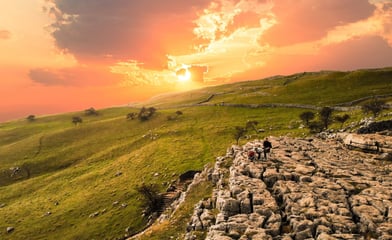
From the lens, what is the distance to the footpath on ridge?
20.5 metres

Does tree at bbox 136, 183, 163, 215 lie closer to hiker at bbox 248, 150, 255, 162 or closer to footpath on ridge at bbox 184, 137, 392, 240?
footpath on ridge at bbox 184, 137, 392, 240

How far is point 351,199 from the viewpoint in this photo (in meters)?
24.5

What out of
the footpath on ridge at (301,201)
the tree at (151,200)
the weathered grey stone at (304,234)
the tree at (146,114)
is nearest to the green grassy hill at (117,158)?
the tree at (151,200)

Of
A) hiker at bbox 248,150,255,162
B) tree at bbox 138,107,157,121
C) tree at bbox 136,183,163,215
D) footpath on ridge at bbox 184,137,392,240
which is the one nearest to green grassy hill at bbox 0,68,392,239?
tree at bbox 136,183,163,215

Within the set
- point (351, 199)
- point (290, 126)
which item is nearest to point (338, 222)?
point (351, 199)

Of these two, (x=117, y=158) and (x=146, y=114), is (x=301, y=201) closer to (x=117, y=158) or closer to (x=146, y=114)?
(x=117, y=158)

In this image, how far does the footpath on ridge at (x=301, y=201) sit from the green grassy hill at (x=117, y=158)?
27.3 feet

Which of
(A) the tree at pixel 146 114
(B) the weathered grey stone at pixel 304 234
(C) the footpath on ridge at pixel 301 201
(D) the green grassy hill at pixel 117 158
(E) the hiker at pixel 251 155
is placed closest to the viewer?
(B) the weathered grey stone at pixel 304 234

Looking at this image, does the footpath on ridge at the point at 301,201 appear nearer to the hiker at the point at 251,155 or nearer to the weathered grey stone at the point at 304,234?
the weathered grey stone at the point at 304,234

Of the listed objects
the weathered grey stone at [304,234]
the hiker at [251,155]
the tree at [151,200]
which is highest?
the hiker at [251,155]

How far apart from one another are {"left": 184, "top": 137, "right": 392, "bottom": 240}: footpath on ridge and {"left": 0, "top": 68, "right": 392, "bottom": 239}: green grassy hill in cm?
832

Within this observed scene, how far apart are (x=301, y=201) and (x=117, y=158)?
78.8 metres

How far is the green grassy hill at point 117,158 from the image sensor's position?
5884cm

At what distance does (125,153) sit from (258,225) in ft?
269
